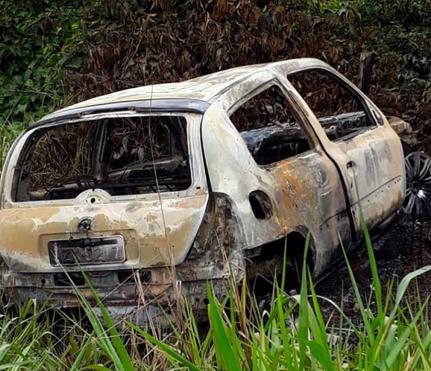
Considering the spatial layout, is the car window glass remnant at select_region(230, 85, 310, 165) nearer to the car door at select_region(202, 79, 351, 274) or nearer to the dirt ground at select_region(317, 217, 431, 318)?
the car door at select_region(202, 79, 351, 274)

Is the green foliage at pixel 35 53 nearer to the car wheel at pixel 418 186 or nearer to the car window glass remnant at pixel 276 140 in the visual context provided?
the car wheel at pixel 418 186

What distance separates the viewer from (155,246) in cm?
480

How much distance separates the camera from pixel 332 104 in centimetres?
847

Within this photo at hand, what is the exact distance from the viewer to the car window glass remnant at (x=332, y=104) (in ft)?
22.6

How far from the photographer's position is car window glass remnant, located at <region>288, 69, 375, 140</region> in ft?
22.6

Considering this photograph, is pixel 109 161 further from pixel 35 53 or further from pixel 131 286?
pixel 35 53

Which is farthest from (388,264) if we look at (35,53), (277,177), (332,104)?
(35,53)

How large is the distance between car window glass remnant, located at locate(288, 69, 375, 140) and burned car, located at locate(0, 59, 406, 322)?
0.55 metres

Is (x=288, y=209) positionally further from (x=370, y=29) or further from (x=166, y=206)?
(x=370, y=29)

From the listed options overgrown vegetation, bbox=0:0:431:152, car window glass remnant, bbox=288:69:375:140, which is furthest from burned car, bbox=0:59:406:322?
overgrown vegetation, bbox=0:0:431:152

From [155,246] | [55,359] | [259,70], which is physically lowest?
[55,359]

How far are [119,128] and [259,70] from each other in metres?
2.14

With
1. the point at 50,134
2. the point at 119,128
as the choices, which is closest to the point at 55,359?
the point at 119,128

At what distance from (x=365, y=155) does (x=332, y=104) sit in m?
2.30
